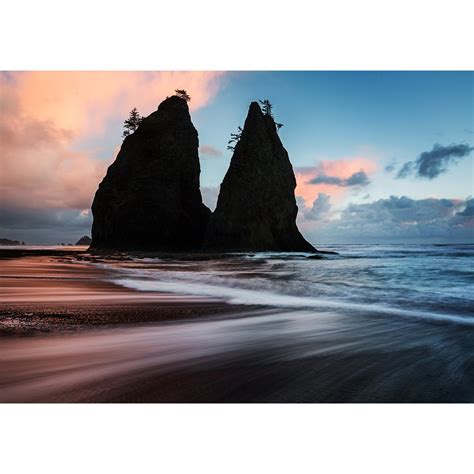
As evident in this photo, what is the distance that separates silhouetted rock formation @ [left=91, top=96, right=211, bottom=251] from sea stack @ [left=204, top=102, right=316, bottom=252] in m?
5.59

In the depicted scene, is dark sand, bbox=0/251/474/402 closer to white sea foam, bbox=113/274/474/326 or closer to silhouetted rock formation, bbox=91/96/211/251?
white sea foam, bbox=113/274/474/326

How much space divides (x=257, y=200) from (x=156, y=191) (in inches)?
405

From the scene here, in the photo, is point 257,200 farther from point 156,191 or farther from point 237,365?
point 237,365

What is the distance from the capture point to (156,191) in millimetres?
35219

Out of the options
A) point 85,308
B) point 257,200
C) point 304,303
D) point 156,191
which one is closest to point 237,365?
point 85,308

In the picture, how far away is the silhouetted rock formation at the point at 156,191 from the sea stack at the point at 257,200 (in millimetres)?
5590

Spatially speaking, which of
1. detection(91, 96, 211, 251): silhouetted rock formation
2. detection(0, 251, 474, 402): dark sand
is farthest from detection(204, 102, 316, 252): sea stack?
detection(0, 251, 474, 402): dark sand

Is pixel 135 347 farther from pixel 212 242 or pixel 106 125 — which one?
pixel 212 242

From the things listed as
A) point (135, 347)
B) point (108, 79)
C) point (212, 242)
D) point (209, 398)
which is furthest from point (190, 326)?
point (212, 242)

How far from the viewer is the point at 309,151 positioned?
26.2 ft

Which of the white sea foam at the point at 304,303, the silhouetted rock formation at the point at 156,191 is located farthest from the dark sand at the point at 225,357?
the silhouetted rock formation at the point at 156,191

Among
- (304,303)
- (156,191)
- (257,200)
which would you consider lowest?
(304,303)

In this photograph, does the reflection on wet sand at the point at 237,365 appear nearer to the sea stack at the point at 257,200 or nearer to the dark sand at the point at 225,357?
the dark sand at the point at 225,357
